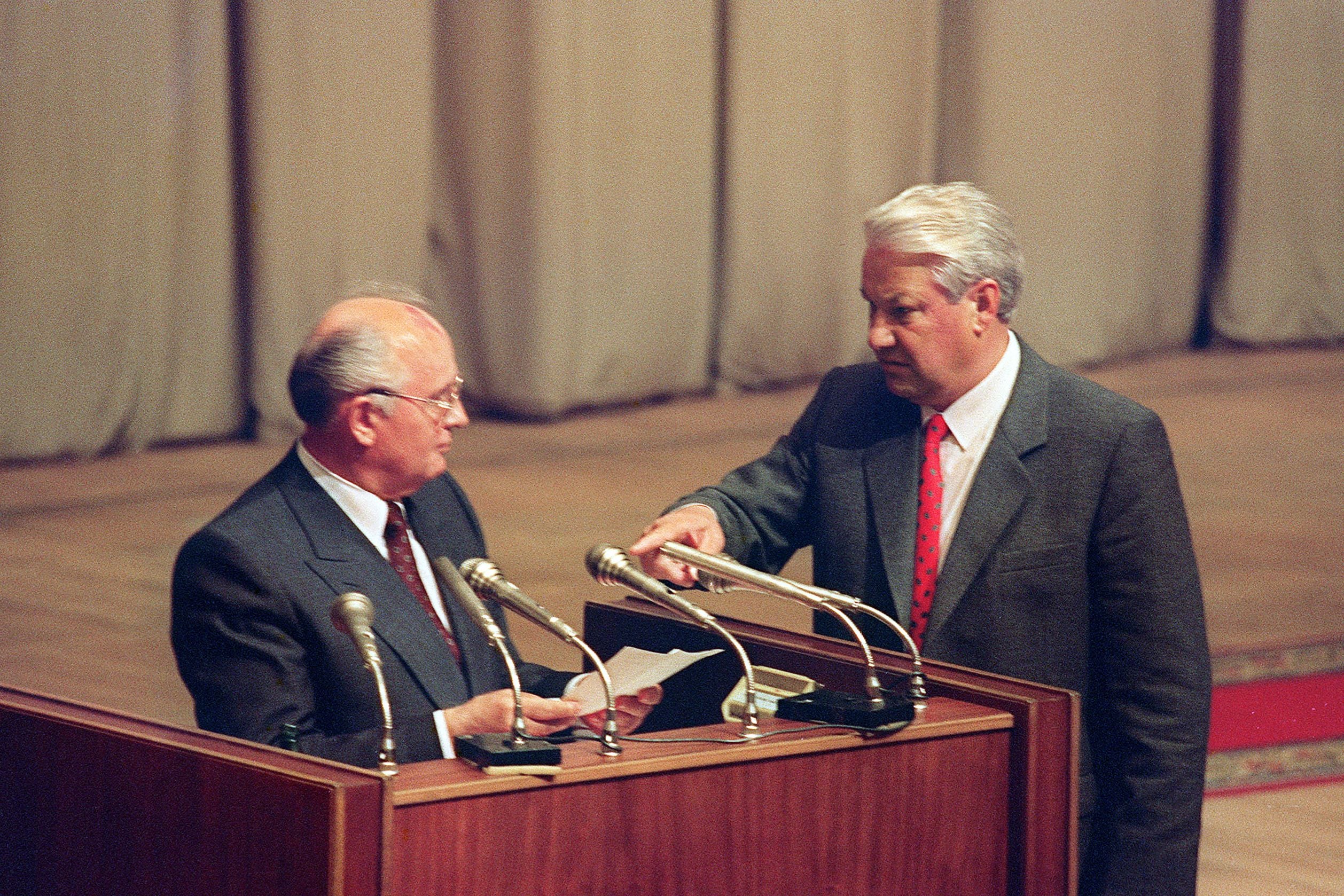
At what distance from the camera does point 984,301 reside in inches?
110

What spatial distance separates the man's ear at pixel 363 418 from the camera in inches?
103

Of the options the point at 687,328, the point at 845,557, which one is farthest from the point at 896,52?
the point at 845,557

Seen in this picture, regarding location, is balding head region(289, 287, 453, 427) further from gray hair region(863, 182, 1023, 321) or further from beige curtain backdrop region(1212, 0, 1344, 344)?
beige curtain backdrop region(1212, 0, 1344, 344)

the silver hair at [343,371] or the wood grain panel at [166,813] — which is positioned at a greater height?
the silver hair at [343,371]

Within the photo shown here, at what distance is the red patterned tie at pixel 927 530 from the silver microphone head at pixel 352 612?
978 millimetres

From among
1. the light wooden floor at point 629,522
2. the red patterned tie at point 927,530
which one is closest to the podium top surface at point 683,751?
the red patterned tie at point 927,530

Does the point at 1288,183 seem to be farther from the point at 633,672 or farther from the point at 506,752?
the point at 506,752

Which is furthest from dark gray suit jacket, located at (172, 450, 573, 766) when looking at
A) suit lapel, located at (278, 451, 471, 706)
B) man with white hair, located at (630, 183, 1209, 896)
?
man with white hair, located at (630, 183, 1209, 896)

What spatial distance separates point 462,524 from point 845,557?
22.2 inches

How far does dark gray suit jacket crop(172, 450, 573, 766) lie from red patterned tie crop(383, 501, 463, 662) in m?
0.02

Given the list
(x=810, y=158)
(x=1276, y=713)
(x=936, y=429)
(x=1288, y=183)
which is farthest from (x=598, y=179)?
(x=936, y=429)

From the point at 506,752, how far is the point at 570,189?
673 centimetres

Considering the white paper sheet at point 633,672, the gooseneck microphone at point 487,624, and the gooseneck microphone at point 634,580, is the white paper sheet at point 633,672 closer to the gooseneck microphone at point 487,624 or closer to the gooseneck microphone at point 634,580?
the gooseneck microphone at point 634,580

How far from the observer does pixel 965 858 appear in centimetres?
224
